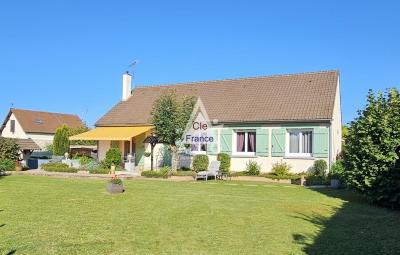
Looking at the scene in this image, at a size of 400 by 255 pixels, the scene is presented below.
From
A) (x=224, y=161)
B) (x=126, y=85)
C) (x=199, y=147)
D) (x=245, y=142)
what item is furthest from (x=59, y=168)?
(x=245, y=142)

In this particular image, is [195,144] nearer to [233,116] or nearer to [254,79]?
[233,116]

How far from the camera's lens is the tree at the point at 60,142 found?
43031 mm

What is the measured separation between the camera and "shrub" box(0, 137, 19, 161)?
32.7 metres

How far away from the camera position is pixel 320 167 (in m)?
25.6

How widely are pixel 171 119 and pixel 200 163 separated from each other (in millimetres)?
3561

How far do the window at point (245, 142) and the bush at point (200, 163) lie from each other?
2.61 metres

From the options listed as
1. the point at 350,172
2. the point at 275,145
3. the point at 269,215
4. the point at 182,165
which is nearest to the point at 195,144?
the point at 182,165

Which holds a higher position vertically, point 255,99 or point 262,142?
point 255,99

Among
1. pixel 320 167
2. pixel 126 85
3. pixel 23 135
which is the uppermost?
pixel 126 85

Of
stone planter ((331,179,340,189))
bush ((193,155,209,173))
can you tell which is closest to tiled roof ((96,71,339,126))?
bush ((193,155,209,173))

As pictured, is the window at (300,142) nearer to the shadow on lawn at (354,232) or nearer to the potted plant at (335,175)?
the potted plant at (335,175)

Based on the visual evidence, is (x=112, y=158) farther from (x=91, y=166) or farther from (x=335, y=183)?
(x=335, y=183)

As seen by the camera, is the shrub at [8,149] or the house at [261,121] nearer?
the house at [261,121]

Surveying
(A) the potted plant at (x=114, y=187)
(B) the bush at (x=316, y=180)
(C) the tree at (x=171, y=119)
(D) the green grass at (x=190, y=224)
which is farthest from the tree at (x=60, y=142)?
(A) the potted plant at (x=114, y=187)
